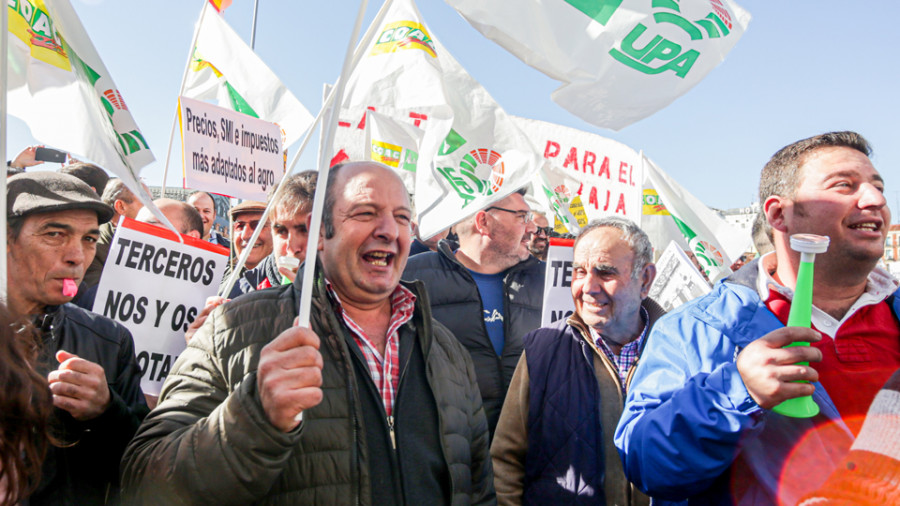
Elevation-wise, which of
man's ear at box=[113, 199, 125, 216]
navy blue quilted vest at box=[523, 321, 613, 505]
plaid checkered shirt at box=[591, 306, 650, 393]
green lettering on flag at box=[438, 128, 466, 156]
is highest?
green lettering on flag at box=[438, 128, 466, 156]

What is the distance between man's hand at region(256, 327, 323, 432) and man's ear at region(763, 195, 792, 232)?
1.61m

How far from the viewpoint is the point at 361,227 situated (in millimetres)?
2320

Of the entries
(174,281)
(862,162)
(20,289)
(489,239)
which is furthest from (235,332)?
(489,239)

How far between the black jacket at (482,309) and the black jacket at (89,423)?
1.82 m

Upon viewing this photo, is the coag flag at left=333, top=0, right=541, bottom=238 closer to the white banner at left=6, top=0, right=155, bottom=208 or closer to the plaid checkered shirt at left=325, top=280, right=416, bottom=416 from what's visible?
the plaid checkered shirt at left=325, top=280, right=416, bottom=416

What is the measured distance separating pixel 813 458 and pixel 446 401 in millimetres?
1090

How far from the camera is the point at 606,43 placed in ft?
7.73

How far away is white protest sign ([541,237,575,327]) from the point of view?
383 cm

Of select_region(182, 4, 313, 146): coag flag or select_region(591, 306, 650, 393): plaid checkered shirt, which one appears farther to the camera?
select_region(182, 4, 313, 146): coag flag

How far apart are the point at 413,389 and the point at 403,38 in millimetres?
3735

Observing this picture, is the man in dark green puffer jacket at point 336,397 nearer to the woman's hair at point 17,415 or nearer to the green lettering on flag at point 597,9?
the woman's hair at point 17,415

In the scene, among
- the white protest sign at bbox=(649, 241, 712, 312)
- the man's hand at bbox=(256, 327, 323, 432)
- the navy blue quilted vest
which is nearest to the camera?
the man's hand at bbox=(256, 327, 323, 432)

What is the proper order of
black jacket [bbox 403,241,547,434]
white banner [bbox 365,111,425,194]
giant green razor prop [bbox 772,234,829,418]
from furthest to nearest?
white banner [bbox 365,111,425,194] → black jacket [bbox 403,241,547,434] → giant green razor prop [bbox 772,234,829,418]

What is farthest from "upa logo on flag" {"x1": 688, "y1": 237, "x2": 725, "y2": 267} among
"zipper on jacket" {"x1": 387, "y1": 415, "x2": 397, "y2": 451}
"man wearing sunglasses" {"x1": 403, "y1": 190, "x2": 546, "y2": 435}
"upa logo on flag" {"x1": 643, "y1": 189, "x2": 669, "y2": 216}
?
"zipper on jacket" {"x1": 387, "y1": 415, "x2": 397, "y2": 451}
